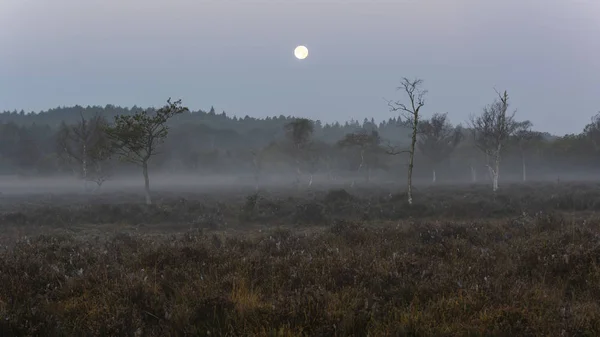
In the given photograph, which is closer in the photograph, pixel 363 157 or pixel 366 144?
pixel 366 144

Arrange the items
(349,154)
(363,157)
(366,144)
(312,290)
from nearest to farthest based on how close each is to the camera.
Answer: (312,290) < (366,144) < (363,157) < (349,154)

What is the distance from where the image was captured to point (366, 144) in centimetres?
6053

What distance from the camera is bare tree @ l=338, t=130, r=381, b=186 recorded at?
184 ft

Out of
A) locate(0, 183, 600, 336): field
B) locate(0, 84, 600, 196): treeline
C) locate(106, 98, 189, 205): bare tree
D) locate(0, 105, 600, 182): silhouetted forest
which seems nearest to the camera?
locate(0, 183, 600, 336): field

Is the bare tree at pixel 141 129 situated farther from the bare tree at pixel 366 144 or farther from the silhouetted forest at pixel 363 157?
the bare tree at pixel 366 144

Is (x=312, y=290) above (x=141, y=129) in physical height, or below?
below

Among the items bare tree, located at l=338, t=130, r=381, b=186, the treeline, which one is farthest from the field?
bare tree, located at l=338, t=130, r=381, b=186

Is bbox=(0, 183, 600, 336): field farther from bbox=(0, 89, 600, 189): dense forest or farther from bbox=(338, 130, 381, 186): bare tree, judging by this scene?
bbox=(338, 130, 381, 186): bare tree

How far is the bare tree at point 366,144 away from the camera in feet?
184

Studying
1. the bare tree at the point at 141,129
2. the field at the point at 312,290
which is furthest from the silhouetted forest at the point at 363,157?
the field at the point at 312,290

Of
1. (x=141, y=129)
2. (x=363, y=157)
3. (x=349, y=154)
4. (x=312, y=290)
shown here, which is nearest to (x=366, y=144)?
(x=363, y=157)

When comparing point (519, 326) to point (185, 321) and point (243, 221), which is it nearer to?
point (185, 321)

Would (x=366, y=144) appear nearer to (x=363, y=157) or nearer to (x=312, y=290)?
(x=363, y=157)

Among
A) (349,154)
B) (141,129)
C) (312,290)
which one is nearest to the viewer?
(312,290)
